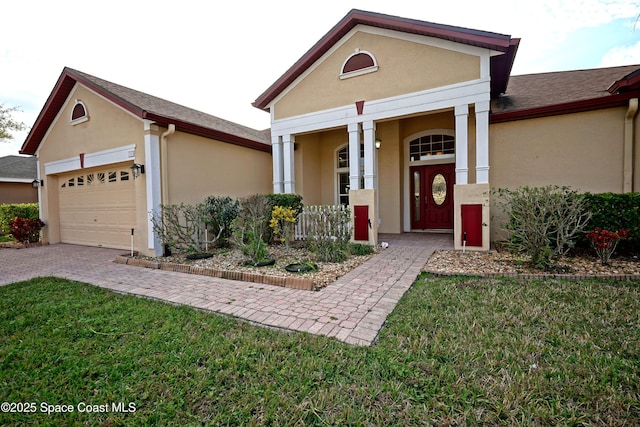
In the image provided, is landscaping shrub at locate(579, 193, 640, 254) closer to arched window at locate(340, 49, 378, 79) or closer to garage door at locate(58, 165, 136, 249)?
arched window at locate(340, 49, 378, 79)

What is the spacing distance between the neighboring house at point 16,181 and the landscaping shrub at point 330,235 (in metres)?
18.6

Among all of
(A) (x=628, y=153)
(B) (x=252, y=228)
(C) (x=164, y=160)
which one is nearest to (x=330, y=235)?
(B) (x=252, y=228)

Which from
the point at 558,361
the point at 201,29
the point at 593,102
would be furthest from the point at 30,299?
the point at 593,102

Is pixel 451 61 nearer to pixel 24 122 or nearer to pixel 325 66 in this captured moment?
pixel 325 66

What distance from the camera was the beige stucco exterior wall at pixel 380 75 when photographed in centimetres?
688

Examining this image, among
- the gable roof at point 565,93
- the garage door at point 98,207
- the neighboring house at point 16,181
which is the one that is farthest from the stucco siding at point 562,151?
the neighboring house at point 16,181

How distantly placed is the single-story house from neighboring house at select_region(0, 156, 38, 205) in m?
7.78

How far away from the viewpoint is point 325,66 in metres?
8.38

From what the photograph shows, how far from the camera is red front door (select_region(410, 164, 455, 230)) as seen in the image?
963cm

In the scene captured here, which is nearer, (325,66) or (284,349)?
(284,349)

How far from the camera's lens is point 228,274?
5.24 m

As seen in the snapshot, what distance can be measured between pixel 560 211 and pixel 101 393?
646 centimetres

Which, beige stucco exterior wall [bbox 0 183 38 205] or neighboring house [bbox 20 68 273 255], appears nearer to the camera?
neighboring house [bbox 20 68 273 255]

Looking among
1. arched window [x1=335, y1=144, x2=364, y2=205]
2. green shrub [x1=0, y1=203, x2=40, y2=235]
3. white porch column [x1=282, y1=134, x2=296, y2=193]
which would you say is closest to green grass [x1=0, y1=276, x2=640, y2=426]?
white porch column [x1=282, y1=134, x2=296, y2=193]
